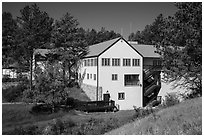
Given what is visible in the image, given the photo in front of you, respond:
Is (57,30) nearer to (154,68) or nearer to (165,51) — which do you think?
(154,68)

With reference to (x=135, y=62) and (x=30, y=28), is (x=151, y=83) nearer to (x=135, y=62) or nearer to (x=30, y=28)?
(x=135, y=62)

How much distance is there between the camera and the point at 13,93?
2811 centimetres

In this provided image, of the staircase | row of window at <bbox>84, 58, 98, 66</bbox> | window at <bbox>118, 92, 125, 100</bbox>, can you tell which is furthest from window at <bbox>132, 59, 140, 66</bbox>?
row of window at <bbox>84, 58, 98, 66</bbox>

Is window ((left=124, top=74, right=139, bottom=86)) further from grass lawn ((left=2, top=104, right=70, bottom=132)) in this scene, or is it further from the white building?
grass lawn ((left=2, top=104, right=70, bottom=132))

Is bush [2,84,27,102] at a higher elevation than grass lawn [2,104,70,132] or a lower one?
higher

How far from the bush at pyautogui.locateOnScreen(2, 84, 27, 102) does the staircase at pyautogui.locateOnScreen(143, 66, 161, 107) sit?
17686 millimetres

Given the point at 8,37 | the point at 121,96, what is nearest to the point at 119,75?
the point at 121,96

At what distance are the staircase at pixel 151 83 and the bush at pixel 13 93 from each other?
58.0ft

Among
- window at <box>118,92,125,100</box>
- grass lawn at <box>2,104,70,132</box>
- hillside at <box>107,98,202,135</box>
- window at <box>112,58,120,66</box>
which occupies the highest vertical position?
window at <box>112,58,120,66</box>

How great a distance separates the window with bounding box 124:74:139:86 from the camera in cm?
2832

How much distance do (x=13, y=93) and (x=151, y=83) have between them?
66.7 feet

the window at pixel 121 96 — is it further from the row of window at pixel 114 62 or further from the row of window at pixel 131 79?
the row of window at pixel 114 62

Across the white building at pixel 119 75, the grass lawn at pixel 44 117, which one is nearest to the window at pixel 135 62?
the white building at pixel 119 75

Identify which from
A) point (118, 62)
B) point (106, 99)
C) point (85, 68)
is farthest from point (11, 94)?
point (118, 62)
